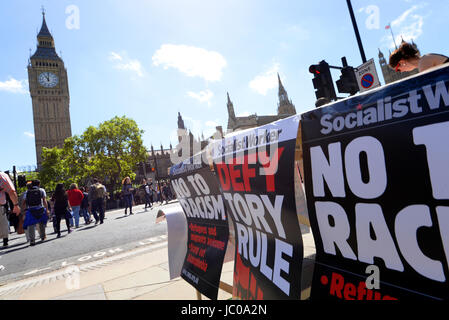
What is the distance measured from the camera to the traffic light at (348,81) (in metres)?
8.12

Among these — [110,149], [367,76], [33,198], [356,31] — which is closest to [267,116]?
[110,149]

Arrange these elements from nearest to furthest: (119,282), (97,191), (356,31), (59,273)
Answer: (119,282), (59,273), (356,31), (97,191)

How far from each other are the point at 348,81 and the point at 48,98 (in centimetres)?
8776

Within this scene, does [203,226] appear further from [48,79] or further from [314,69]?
[48,79]

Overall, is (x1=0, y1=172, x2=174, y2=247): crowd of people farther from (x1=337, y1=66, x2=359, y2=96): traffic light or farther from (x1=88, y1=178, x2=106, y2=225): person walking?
(x1=337, y1=66, x2=359, y2=96): traffic light

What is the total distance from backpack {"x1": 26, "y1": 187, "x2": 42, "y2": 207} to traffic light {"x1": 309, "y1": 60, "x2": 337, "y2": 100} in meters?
8.81

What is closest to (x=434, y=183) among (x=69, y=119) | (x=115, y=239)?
(x=115, y=239)

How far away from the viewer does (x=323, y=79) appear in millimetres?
8078

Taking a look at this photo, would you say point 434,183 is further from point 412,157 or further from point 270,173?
point 270,173

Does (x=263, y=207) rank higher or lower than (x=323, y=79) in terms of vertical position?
lower

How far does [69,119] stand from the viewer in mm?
78312

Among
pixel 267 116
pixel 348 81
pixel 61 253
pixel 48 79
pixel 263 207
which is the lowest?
pixel 61 253

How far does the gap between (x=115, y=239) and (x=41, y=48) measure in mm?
95238
